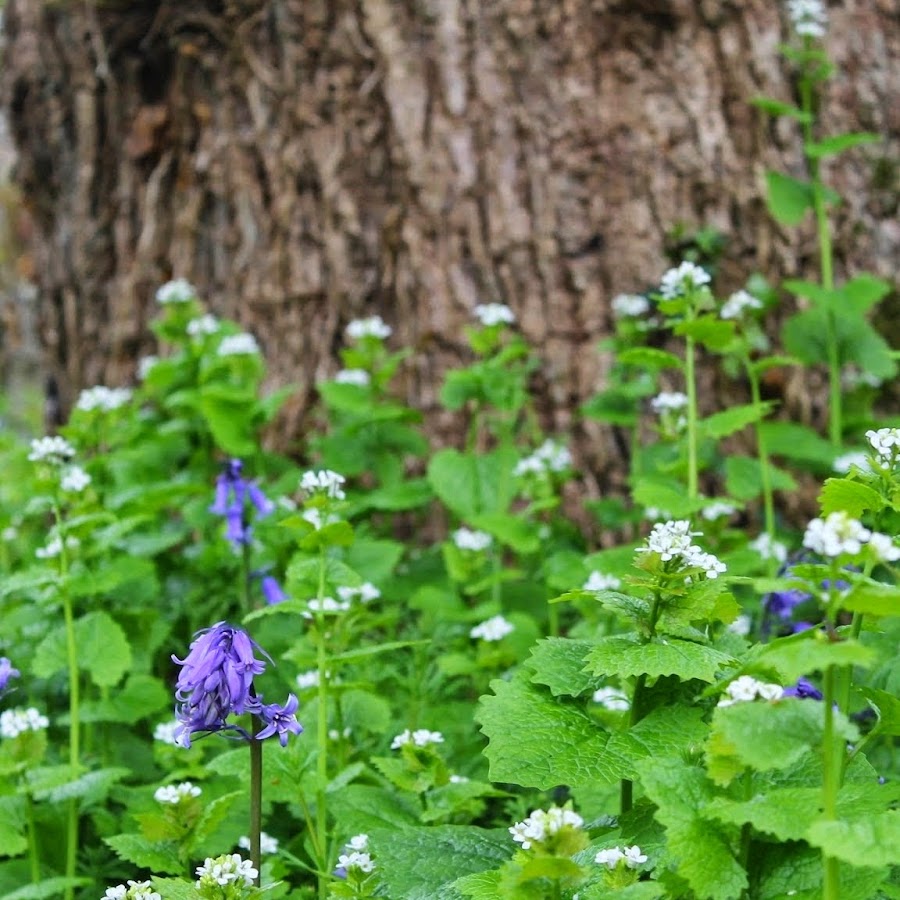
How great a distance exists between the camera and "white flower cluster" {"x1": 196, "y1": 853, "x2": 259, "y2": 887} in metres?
1.69

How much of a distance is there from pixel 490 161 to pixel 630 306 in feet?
2.49

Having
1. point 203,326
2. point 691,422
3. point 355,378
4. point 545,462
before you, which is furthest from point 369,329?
point 691,422

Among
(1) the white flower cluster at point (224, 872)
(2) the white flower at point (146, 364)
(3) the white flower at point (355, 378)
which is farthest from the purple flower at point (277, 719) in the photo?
(2) the white flower at point (146, 364)

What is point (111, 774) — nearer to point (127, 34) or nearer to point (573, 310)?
point (573, 310)

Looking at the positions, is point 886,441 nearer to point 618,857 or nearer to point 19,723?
point 618,857

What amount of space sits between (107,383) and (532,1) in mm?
2179

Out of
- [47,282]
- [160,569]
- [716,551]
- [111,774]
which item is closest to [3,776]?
[111,774]

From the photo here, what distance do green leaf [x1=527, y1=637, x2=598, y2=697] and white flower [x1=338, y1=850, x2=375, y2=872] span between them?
1.21ft

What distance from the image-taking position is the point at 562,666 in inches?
75.5

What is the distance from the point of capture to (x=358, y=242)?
4.29 metres

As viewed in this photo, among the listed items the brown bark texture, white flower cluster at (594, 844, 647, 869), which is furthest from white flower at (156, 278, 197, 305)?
white flower cluster at (594, 844, 647, 869)

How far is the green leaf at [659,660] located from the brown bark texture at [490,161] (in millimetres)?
2227

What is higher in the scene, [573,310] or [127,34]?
[127,34]

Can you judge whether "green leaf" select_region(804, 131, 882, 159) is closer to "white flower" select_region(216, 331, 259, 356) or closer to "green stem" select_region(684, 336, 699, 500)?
"green stem" select_region(684, 336, 699, 500)
